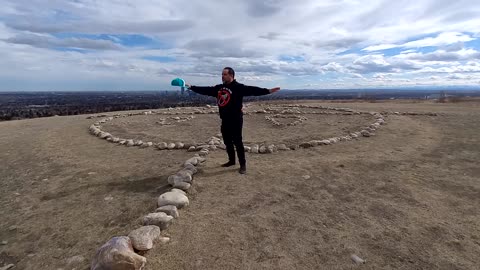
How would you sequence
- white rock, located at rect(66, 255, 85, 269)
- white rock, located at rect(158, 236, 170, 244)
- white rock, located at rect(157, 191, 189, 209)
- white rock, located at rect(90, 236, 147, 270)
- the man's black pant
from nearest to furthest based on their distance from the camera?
white rock, located at rect(90, 236, 147, 270), white rock, located at rect(66, 255, 85, 269), white rock, located at rect(158, 236, 170, 244), white rock, located at rect(157, 191, 189, 209), the man's black pant

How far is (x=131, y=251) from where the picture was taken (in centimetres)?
434

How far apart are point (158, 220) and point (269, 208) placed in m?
2.02

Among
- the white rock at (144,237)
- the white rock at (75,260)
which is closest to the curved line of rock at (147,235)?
the white rock at (144,237)

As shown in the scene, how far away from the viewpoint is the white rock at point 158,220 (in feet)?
17.3

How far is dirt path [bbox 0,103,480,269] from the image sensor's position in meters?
4.58

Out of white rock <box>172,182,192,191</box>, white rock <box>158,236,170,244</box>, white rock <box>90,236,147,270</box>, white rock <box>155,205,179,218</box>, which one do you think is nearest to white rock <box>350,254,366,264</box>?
white rock <box>158,236,170,244</box>

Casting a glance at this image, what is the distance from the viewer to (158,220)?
209 inches

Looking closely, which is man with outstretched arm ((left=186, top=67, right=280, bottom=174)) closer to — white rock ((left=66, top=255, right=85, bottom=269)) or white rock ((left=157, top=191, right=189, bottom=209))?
white rock ((left=157, top=191, right=189, bottom=209))

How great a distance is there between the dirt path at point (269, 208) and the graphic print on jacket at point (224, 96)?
176 cm

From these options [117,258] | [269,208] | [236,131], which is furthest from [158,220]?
[236,131]

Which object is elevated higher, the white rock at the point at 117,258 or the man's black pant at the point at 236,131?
the man's black pant at the point at 236,131

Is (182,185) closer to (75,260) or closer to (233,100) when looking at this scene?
(233,100)

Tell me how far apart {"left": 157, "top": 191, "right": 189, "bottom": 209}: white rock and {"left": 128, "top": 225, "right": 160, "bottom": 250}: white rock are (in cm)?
103

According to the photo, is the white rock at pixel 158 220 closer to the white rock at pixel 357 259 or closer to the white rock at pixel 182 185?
the white rock at pixel 182 185
